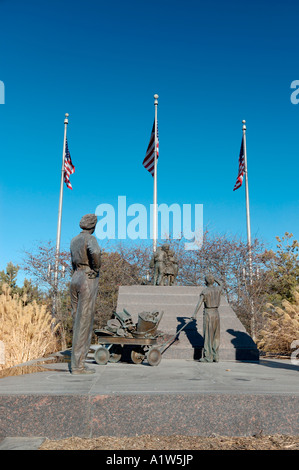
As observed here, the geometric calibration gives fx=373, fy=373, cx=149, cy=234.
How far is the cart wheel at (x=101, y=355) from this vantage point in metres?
7.10

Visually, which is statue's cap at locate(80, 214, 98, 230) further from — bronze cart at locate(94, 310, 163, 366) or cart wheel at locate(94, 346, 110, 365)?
cart wheel at locate(94, 346, 110, 365)

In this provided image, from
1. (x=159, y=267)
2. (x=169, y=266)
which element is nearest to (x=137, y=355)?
(x=159, y=267)

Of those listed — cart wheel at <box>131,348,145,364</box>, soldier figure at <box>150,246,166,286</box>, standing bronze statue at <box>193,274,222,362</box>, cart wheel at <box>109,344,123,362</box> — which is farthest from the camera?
soldier figure at <box>150,246,166,286</box>

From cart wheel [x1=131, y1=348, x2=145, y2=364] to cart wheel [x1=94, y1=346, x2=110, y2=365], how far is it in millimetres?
648

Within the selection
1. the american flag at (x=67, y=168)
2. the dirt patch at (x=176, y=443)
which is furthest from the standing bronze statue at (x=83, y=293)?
the american flag at (x=67, y=168)

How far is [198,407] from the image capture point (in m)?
3.71

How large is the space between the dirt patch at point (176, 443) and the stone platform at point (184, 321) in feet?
18.3

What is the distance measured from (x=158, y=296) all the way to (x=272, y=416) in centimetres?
857

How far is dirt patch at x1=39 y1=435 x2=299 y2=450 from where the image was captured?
3.27 m

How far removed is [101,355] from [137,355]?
2.82 ft

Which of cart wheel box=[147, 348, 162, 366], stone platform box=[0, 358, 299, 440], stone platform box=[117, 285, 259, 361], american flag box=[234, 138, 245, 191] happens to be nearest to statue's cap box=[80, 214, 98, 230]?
stone platform box=[0, 358, 299, 440]

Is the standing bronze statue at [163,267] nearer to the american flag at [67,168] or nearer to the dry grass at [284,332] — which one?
the dry grass at [284,332]
